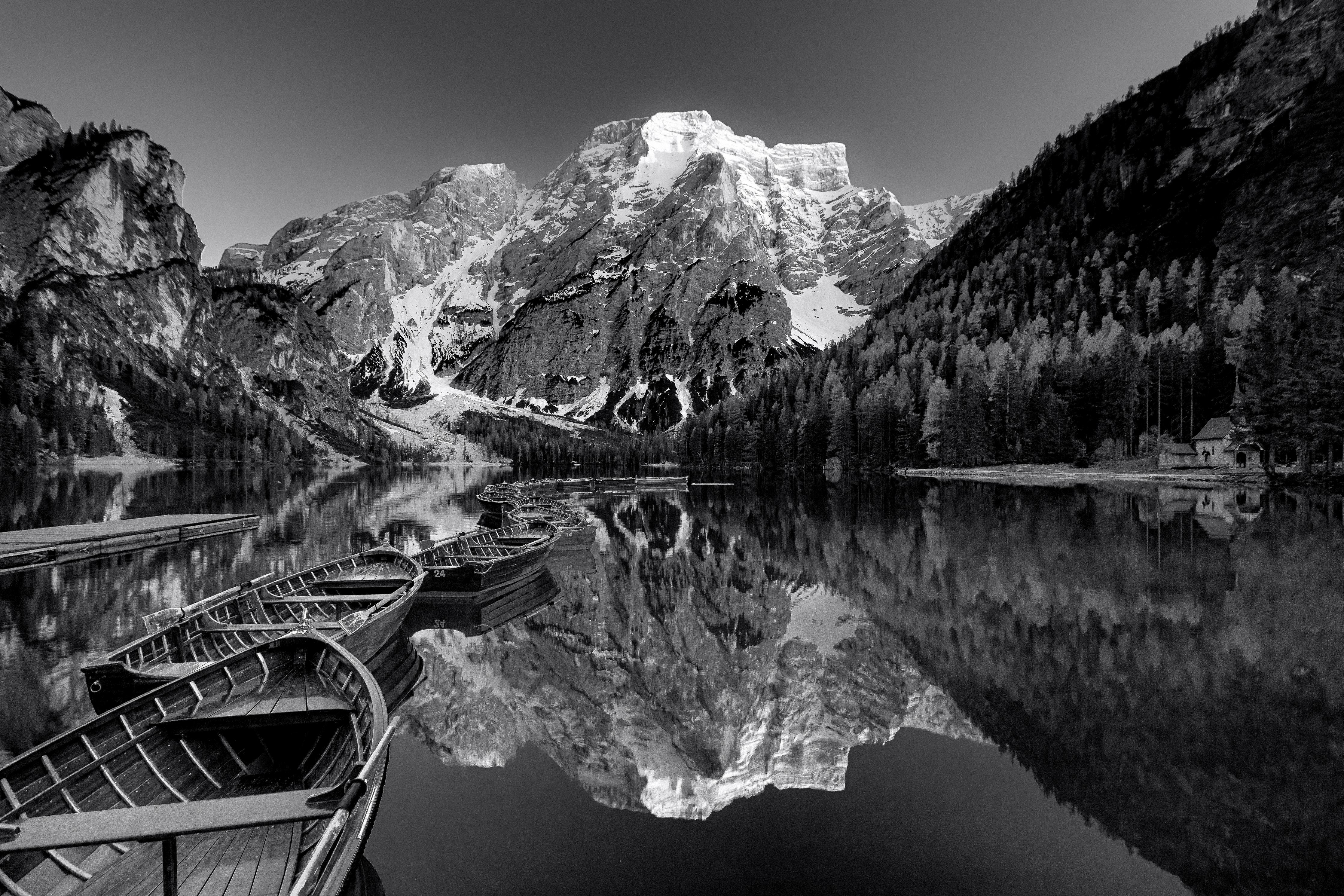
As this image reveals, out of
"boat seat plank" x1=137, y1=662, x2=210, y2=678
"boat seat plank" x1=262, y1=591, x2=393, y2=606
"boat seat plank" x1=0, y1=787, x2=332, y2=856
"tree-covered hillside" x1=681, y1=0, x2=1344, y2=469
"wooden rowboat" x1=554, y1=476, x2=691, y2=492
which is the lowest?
"wooden rowboat" x1=554, y1=476, x2=691, y2=492

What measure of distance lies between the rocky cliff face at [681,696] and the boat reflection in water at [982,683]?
66 mm

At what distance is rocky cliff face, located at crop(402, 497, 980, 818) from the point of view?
12078mm

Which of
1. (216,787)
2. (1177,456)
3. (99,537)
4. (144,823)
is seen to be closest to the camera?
(144,823)

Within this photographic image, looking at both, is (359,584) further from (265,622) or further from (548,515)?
(548,515)

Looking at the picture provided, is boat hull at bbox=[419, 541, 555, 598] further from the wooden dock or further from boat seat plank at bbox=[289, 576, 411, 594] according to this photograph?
the wooden dock

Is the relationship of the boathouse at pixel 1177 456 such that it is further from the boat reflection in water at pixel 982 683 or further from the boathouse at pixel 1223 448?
the boat reflection in water at pixel 982 683

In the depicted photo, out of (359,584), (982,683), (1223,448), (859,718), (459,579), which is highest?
(1223,448)

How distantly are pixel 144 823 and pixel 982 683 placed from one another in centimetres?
1529

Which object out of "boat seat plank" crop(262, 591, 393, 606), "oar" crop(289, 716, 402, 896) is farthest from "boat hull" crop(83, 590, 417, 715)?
"oar" crop(289, 716, 402, 896)

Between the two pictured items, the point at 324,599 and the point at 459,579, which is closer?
the point at 324,599

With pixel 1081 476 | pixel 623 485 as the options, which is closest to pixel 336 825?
pixel 1081 476

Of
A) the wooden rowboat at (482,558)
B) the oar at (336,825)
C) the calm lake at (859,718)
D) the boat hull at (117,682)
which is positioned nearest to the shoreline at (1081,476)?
the calm lake at (859,718)

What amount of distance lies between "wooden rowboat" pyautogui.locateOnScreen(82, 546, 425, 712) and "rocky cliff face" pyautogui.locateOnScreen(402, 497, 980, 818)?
1989 millimetres

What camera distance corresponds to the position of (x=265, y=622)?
16312 millimetres
